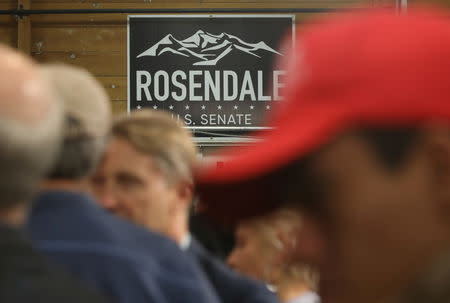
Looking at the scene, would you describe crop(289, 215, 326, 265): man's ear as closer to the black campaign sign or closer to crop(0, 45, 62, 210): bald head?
crop(0, 45, 62, 210): bald head

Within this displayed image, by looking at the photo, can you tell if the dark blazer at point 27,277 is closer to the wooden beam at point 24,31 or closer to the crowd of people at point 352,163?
the crowd of people at point 352,163

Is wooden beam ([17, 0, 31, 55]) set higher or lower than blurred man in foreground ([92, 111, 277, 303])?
higher

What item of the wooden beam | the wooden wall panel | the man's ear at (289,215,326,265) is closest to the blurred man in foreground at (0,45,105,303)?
the man's ear at (289,215,326,265)

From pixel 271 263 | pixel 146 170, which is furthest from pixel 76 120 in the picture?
pixel 271 263

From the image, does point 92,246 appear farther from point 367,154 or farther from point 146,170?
point 367,154


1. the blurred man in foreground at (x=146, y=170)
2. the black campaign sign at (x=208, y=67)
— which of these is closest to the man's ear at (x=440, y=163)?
the blurred man in foreground at (x=146, y=170)

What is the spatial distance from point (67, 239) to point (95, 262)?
6 cm

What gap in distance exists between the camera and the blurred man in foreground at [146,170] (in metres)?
1.83

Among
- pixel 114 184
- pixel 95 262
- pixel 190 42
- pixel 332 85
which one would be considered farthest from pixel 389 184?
pixel 190 42

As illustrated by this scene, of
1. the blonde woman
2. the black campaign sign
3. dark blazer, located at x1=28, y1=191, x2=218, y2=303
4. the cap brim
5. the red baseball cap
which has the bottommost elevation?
the blonde woman

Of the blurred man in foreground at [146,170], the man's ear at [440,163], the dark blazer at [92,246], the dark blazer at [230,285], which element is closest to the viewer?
the man's ear at [440,163]

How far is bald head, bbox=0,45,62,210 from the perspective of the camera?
0.97 metres

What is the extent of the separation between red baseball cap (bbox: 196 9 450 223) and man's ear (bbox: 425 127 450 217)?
1 centimetres

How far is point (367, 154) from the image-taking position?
0.62m
